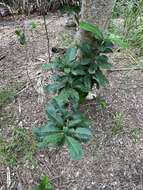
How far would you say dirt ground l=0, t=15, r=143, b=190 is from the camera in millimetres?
1699

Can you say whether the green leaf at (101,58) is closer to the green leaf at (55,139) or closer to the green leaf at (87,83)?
the green leaf at (87,83)

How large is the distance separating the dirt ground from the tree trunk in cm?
46

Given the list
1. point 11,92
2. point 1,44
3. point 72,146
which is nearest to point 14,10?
point 1,44

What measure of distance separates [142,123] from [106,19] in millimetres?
658

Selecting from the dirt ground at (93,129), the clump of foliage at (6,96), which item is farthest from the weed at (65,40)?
the clump of foliage at (6,96)

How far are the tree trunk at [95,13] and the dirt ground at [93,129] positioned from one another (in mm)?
460

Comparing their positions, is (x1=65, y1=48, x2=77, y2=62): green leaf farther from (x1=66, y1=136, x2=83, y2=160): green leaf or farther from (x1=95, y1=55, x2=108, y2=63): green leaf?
(x1=66, y1=136, x2=83, y2=160): green leaf

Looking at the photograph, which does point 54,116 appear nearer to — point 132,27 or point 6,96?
point 6,96

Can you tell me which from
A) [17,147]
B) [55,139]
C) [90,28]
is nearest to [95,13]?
[90,28]

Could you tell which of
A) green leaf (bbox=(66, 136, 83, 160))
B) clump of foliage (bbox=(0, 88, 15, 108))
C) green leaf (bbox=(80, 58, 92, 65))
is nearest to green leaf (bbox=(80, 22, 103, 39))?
green leaf (bbox=(80, 58, 92, 65))

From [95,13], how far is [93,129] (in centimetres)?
65

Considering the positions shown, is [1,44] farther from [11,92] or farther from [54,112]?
[54,112]

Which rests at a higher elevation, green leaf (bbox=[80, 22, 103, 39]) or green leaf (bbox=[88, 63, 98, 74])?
green leaf (bbox=[80, 22, 103, 39])

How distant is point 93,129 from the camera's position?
1908 millimetres
